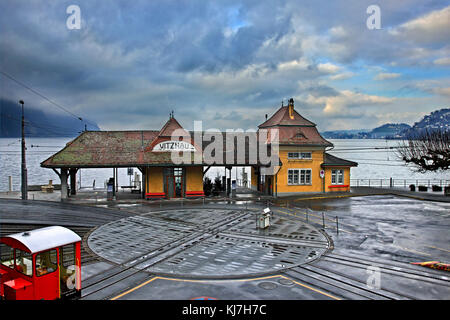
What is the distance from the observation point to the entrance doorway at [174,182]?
3412 cm

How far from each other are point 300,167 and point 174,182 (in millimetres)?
15159

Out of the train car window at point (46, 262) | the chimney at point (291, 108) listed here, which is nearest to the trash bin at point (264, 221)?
the train car window at point (46, 262)

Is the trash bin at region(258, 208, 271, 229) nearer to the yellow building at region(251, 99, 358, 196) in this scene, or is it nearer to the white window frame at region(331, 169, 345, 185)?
the yellow building at region(251, 99, 358, 196)

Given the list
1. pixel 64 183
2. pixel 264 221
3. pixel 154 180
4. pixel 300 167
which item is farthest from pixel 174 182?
pixel 264 221

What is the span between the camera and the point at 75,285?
10273 mm

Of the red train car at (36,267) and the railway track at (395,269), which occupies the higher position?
the red train car at (36,267)

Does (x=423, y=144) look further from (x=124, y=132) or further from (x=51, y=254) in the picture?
(x=51, y=254)

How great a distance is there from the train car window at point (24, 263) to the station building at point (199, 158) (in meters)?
22.7

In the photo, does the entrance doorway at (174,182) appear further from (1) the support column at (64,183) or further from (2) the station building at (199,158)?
(1) the support column at (64,183)

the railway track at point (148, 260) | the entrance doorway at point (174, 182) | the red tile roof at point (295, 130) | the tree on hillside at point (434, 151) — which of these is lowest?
the railway track at point (148, 260)

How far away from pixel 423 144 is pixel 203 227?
120 feet

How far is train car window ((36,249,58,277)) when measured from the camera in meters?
9.34

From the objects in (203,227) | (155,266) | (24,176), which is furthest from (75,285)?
(24,176)
